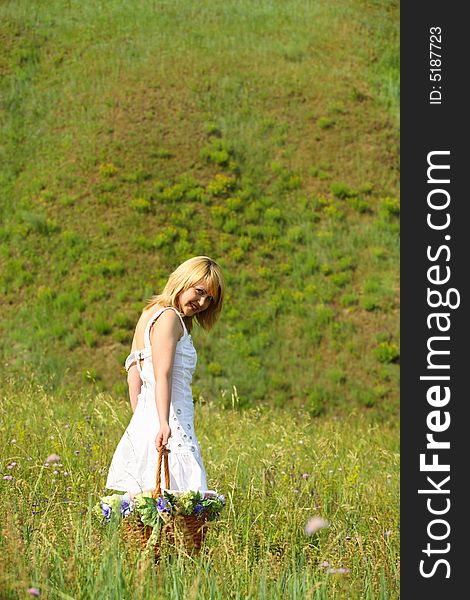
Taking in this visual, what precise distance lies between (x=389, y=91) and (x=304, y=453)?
18.9m

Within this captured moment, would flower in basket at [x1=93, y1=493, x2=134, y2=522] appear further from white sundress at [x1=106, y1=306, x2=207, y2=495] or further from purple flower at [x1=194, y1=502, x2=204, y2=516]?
purple flower at [x1=194, y1=502, x2=204, y2=516]

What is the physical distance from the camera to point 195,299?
12.9ft

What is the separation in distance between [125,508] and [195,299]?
1053 mm

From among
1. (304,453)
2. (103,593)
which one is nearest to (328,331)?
(304,453)

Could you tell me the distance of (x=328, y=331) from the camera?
52.9 ft

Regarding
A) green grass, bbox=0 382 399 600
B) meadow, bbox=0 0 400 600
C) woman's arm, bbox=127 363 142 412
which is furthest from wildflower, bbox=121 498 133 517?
meadow, bbox=0 0 400 600

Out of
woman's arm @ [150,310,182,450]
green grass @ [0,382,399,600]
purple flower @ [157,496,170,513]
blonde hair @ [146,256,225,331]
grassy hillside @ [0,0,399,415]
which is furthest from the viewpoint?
grassy hillside @ [0,0,399,415]

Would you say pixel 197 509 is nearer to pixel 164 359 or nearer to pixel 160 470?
pixel 160 470

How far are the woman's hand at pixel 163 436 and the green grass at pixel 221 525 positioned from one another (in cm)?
44

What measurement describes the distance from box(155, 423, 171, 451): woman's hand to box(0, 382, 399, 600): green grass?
444mm

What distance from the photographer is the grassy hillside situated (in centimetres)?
1520

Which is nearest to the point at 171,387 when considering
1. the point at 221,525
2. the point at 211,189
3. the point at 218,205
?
the point at 221,525

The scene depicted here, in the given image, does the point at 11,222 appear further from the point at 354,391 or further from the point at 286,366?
the point at 354,391

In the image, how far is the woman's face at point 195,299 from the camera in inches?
154
